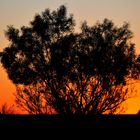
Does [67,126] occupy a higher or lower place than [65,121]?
lower

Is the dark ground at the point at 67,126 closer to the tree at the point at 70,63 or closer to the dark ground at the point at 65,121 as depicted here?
the dark ground at the point at 65,121

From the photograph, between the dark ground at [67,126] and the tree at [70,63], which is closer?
the dark ground at [67,126]

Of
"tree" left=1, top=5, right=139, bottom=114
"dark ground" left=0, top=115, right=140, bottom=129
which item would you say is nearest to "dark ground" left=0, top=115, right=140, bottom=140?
"dark ground" left=0, top=115, right=140, bottom=129

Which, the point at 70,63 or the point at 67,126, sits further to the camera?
the point at 70,63

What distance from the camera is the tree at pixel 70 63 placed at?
135 ft

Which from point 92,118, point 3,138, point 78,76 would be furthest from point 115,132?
point 78,76

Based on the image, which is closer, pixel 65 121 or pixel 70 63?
pixel 65 121

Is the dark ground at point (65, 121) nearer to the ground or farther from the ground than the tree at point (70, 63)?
nearer to the ground

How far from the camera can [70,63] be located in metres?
41.0

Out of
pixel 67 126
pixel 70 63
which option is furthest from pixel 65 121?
pixel 70 63

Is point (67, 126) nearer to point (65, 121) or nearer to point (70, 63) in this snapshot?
point (65, 121)

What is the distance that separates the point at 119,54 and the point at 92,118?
2043cm

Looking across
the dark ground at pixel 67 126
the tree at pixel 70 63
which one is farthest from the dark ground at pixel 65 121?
the tree at pixel 70 63

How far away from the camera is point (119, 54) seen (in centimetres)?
4150
